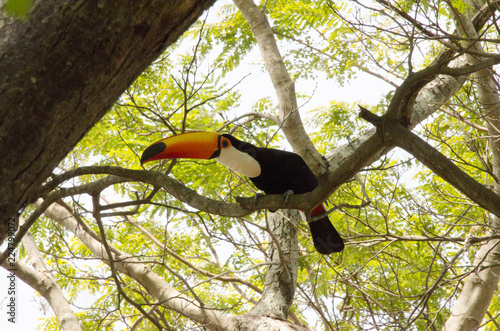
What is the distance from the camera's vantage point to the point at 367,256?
4953mm

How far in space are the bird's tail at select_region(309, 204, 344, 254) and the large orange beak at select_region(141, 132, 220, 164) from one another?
42.3 inches

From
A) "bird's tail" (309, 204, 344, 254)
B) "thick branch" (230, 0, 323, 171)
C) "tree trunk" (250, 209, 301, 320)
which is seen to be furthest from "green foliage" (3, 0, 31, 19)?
"thick branch" (230, 0, 323, 171)

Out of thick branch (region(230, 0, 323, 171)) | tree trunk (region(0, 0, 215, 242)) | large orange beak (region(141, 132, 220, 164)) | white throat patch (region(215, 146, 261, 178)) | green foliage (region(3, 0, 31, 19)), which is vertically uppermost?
thick branch (region(230, 0, 323, 171))

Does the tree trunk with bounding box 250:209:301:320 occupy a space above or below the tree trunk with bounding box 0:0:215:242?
above

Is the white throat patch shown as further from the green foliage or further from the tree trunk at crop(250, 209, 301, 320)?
the green foliage

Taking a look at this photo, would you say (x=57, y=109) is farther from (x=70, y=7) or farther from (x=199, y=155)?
(x=199, y=155)

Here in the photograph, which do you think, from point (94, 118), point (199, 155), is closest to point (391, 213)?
point (199, 155)

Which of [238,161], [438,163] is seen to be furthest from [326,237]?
[438,163]

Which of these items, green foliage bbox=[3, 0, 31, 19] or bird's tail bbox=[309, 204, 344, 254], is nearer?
green foliage bbox=[3, 0, 31, 19]

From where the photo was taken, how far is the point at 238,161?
12.6 ft

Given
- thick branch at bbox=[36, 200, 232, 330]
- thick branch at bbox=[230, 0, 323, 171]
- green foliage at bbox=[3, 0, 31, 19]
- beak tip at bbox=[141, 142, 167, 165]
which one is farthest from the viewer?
thick branch at bbox=[230, 0, 323, 171]

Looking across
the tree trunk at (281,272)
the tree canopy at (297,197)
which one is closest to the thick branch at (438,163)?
the tree canopy at (297,197)

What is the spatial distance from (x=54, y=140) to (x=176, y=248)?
527 cm

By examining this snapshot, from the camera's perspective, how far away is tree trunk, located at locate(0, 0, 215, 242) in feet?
4.25
